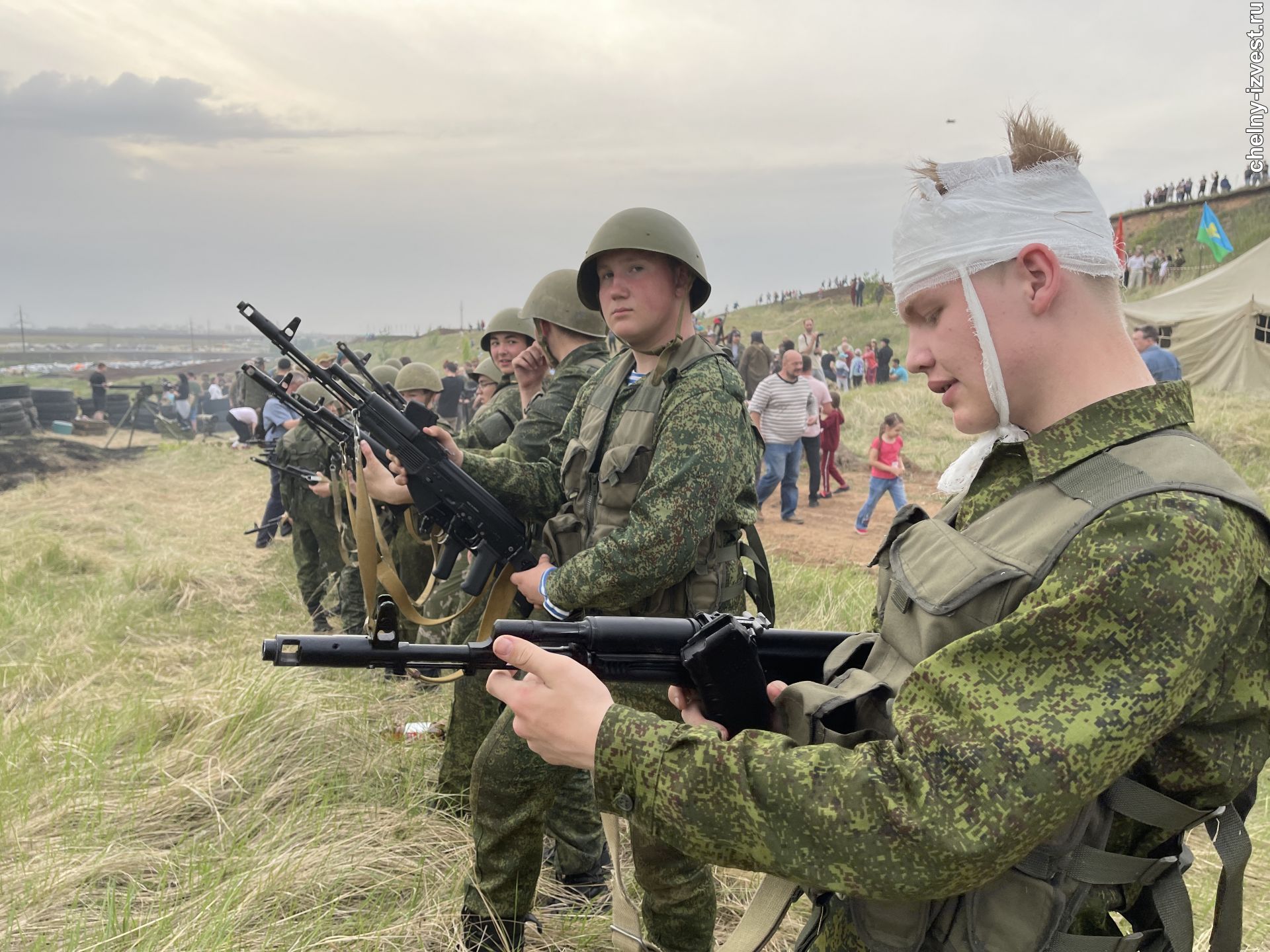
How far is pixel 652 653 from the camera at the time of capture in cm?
175

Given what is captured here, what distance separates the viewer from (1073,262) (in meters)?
1.29

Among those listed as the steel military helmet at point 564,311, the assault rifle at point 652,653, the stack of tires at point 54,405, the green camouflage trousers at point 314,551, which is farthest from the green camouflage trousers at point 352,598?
the stack of tires at point 54,405

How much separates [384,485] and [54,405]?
26.2m

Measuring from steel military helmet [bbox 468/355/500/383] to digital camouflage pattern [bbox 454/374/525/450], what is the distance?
3.71ft

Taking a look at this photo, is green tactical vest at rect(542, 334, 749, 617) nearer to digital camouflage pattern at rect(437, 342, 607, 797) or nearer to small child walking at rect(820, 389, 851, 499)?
digital camouflage pattern at rect(437, 342, 607, 797)

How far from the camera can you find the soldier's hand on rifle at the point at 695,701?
1688 mm

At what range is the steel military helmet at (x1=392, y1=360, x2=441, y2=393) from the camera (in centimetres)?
705

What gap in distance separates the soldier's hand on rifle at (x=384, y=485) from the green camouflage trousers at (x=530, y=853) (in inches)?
78.4

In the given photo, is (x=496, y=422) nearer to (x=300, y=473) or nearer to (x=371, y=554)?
(x=371, y=554)

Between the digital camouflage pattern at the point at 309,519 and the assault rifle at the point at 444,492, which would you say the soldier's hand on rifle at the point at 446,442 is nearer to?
the assault rifle at the point at 444,492

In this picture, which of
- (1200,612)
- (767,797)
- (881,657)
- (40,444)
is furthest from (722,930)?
(40,444)

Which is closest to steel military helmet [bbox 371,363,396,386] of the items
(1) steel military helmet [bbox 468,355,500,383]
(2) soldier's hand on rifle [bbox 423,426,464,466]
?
(1) steel military helmet [bbox 468,355,500,383]

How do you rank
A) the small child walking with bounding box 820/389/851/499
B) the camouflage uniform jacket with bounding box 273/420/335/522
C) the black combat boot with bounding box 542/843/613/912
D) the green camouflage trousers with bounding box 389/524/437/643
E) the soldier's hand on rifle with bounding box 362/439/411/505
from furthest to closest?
the small child walking with bounding box 820/389/851/499, the camouflage uniform jacket with bounding box 273/420/335/522, the green camouflage trousers with bounding box 389/524/437/643, the soldier's hand on rifle with bounding box 362/439/411/505, the black combat boot with bounding box 542/843/613/912

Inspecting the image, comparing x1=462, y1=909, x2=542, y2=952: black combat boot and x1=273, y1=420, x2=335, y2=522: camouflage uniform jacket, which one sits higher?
x1=273, y1=420, x2=335, y2=522: camouflage uniform jacket
